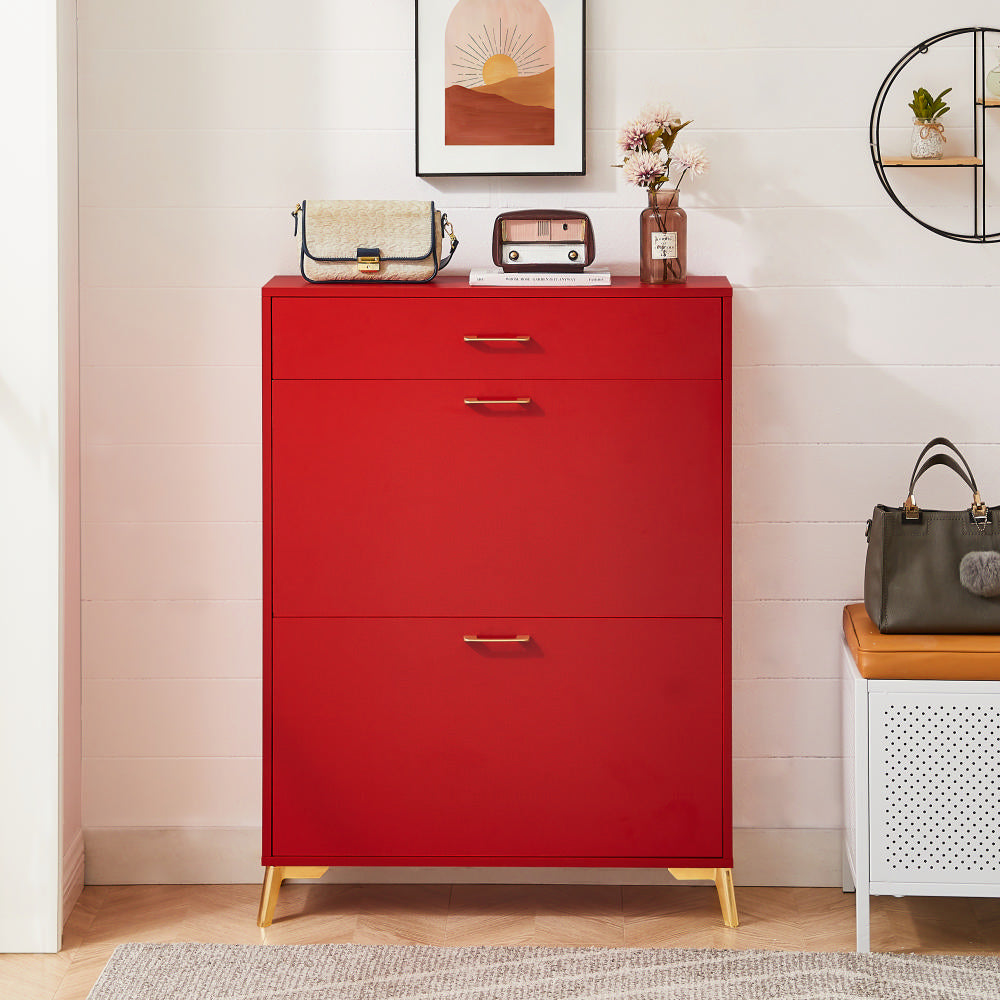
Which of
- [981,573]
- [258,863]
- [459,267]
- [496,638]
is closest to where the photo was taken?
[981,573]

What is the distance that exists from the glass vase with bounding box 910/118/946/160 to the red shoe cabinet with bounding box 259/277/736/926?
565 millimetres

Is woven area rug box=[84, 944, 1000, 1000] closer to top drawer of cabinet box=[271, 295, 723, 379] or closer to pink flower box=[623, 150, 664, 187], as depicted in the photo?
top drawer of cabinet box=[271, 295, 723, 379]

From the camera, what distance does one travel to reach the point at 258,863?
2670 mm

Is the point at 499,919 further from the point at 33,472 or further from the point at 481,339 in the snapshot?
the point at 33,472

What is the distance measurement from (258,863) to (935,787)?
1.51 m

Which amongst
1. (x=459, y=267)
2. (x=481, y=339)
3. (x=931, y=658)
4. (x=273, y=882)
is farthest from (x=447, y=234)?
(x=273, y=882)

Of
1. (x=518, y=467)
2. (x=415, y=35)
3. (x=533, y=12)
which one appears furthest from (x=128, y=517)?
(x=533, y=12)

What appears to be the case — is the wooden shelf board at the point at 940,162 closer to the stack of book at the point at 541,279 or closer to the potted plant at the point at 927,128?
the potted plant at the point at 927,128

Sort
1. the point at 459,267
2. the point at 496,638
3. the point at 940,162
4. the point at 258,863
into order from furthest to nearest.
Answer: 1. the point at 258,863
2. the point at 459,267
3. the point at 940,162
4. the point at 496,638

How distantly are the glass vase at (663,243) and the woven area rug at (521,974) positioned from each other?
1.39 meters

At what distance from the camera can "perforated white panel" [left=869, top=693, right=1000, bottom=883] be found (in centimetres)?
224

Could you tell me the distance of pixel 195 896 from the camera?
2611 millimetres

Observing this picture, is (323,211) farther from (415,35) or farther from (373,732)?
(373,732)

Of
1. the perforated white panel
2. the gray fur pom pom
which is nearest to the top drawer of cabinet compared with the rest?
the gray fur pom pom
